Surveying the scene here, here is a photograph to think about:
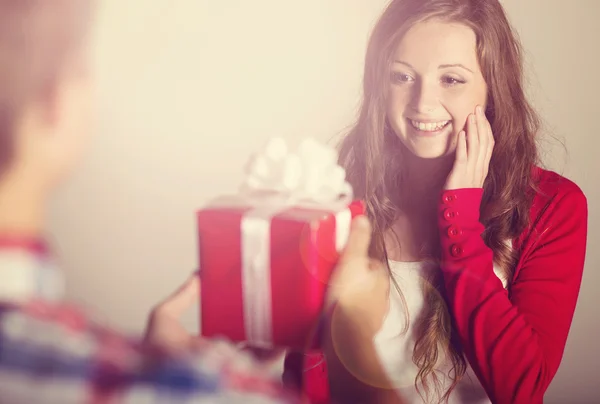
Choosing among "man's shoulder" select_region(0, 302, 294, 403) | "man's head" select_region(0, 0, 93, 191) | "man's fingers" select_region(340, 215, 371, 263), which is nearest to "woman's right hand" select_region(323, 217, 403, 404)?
"man's fingers" select_region(340, 215, 371, 263)

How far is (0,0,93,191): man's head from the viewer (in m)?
0.70

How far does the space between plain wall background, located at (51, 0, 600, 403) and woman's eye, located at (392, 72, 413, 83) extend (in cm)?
10

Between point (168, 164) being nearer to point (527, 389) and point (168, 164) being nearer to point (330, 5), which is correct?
point (330, 5)

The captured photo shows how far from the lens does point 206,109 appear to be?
1.06 metres

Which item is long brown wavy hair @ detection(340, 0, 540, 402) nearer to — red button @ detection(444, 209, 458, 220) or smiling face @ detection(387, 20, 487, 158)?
smiling face @ detection(387, 20, 487, 158)

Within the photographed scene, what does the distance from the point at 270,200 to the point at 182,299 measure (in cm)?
19

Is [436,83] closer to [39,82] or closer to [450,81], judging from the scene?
[450,81]

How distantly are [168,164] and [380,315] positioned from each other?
50cm

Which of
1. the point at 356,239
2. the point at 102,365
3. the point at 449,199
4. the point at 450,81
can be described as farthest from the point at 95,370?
the point at 450,81

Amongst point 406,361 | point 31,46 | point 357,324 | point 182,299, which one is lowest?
point 406,361

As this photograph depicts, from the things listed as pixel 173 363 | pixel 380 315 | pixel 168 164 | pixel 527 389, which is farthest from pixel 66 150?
pixel 527 389

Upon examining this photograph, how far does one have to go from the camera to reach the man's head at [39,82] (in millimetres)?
699

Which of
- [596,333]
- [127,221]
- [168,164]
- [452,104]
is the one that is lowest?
[596,333]

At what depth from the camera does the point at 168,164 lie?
3.54ft
